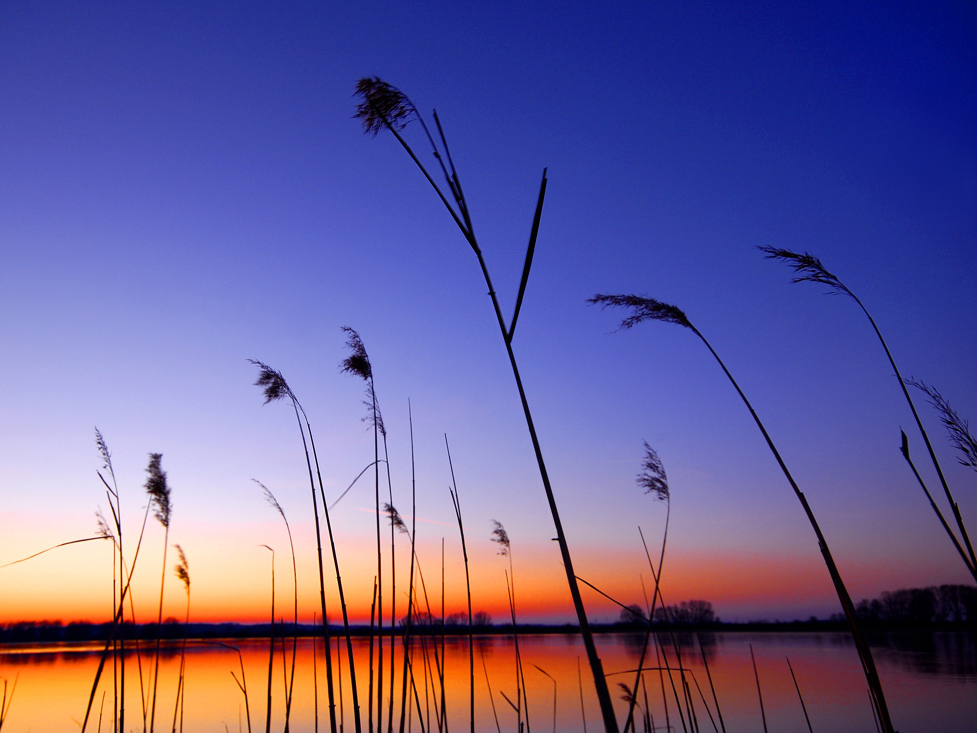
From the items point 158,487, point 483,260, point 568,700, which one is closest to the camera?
point 483,260

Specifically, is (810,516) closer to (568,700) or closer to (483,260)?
(483,260)

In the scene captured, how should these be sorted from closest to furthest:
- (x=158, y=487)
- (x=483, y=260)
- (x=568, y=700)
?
(x=483, y=260)
(x=158, y=487)
(x=568, y=700)

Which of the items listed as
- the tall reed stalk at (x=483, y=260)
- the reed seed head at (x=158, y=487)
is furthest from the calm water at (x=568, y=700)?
the tall reed stalk at (x=483, y=260)

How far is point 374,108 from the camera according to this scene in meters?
1.52

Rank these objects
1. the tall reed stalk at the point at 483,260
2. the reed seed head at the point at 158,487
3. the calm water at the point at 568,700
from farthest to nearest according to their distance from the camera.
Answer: the calm water at the point at 568,700, the reed seed head at the point at 158,487, the tall reed stalk at the point at 483,260

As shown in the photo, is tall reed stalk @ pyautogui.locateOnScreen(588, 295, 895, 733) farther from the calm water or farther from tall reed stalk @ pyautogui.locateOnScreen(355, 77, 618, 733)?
the calm water

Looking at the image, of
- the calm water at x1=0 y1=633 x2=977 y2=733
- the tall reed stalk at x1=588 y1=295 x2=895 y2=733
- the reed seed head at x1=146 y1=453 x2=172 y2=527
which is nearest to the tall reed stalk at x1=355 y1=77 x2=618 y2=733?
the tall reed stalk at x1=588 y1=295 x2=895 y2=733

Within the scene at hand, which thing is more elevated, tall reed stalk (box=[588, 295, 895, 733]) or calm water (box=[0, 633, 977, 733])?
tall reed stalk (box=[588, 295, 895, 733])

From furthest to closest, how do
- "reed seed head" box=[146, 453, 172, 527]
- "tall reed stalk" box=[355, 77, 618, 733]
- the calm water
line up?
the calm water, "reed seed head" box=[146, 453, 172, 527], "tall reed stalk" box=[355, 77, 618, 733]

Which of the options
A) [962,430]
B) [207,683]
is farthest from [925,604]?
[962,430]

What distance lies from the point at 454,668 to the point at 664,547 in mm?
27405

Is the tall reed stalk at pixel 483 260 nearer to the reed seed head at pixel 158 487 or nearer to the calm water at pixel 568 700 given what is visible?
the reed seed head at pixel 158 487

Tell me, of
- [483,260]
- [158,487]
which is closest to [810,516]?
[483,260]

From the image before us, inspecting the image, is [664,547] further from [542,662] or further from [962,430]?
[542,662]
